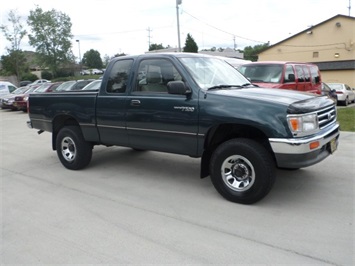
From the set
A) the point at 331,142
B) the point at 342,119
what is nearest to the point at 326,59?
the point at 342,119

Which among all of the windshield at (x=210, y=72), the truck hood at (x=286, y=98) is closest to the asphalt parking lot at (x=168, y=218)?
the truck hood at (x=286, y=98)

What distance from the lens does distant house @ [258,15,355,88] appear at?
104 ft

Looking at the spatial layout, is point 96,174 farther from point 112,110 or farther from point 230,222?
point 230,222

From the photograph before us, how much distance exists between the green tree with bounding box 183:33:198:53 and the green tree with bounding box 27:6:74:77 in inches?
914

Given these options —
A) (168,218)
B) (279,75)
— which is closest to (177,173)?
(168,218)

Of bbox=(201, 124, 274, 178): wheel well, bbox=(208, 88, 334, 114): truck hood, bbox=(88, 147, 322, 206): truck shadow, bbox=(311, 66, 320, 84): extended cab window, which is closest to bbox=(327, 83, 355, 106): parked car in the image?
bbox=(311, 66, 320, 84): extended cab window

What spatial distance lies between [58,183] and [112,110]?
4.91ft

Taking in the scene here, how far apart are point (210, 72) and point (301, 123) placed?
5.48 ft

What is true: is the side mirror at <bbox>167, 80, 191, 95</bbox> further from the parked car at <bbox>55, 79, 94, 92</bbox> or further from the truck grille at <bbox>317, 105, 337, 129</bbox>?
the parked car at <bbox>55, 79, 94, 92</bbox>

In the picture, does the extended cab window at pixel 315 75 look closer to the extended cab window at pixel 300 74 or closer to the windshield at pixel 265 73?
the extended cab window at pixel 300 74

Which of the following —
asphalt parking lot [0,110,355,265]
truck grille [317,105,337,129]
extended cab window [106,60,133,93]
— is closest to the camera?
asphalt parking lot [0,110,355,265]

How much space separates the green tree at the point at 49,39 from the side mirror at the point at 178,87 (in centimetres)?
5622

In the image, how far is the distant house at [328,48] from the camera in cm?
3183

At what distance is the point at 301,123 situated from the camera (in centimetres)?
378
